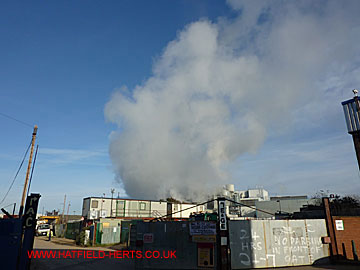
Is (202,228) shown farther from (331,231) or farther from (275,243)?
(331,231)

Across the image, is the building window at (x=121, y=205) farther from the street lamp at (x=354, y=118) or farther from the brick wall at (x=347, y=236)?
the street lamp at (x=354, y=118)

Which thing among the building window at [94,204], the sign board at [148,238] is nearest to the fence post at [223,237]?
the sign board at [148,238]

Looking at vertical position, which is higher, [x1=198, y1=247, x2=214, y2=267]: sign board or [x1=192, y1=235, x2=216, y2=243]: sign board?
[x1=192, y1=235, x2=216, y2=243]: sign board

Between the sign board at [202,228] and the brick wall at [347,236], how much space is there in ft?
30.4

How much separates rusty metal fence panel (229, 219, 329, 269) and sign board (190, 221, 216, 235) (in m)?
2.57

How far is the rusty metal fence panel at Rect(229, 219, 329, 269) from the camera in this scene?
15016 mm

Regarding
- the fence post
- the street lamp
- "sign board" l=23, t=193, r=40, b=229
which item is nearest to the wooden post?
the street lamp

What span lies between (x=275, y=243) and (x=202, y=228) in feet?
17.4

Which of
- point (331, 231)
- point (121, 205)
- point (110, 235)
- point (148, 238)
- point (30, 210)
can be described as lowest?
point (110, 235)

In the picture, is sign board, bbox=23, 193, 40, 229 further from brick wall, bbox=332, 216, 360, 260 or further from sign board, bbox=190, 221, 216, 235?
brick wall, bbox=332, 216, 360, 260

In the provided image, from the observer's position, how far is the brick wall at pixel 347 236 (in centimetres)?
1628

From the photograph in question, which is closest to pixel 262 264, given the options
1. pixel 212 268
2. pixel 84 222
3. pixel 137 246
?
pixel 212 268

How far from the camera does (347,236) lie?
16.6m

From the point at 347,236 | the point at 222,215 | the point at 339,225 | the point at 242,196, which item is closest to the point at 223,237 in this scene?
the point at 222,215
